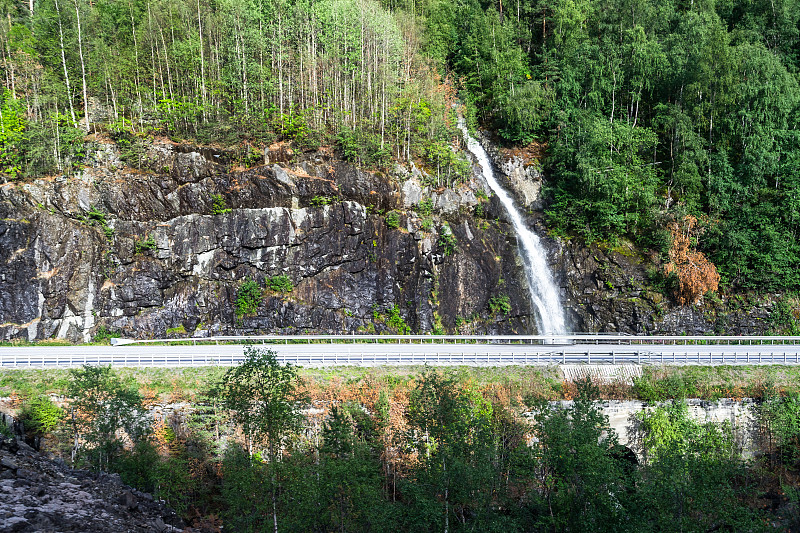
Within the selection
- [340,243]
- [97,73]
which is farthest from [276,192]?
[97,73]

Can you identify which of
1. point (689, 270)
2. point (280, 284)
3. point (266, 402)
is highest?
point (280, 284)

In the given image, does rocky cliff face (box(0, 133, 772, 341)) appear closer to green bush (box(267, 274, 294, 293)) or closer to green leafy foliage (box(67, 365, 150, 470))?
green bush (box(267, 274, 294, 293))

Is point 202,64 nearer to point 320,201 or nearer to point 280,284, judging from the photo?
point 320,201

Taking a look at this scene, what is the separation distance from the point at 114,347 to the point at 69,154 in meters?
15.8

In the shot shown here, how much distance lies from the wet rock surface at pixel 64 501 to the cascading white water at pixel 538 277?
84.6 ft

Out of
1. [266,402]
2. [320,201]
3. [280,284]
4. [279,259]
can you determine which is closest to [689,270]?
[320,201]

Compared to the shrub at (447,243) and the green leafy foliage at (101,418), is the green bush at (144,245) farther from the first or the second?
the shrub at (447,243)

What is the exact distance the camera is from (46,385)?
22672mm

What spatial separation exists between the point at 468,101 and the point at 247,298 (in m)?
27.8

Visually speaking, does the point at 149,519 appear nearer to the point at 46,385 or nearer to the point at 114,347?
the point at 46,385

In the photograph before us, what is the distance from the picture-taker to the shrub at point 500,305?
118 ft

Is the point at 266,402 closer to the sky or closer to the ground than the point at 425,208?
closer to the ground

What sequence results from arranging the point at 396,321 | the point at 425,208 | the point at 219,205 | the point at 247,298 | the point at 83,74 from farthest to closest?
1. the point at 425,208
2. the point at 83,74
3. the point at 219,205
4. the point at 396,321
5. the point at 247,298

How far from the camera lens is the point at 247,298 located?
111 ft
